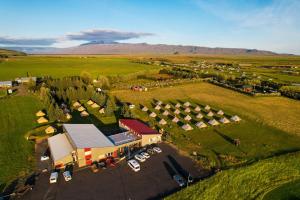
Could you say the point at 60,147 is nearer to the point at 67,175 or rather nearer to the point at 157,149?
the point at 67,175

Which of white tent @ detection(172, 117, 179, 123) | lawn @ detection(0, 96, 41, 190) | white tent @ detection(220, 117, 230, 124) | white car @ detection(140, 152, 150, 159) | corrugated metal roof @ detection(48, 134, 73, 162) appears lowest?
lawn @ detection(0, 96, 41, 190)

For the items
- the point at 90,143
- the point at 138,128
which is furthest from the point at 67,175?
the point at 138,128

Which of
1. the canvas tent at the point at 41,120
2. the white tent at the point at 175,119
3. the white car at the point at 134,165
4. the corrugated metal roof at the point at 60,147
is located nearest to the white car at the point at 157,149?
the white car at the point at 134,165

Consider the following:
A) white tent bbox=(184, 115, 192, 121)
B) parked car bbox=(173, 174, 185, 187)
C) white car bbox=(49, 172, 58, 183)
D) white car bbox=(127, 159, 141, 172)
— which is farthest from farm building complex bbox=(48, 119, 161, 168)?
white tent bbox=(184, 115, 192, 121)

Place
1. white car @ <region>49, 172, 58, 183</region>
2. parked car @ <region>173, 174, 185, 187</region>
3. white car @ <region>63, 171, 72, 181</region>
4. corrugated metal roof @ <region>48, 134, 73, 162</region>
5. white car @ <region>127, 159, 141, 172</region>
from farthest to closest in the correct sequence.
→ corrugated metal roof @ <region>48, 134, 73, 162</region> < white car @ <region>127, 159, 141, 172</region> < white car @ <region>63, 171, 72, 181</region> < white car @ <region>49, 172, 58, 183</region> < parked car @ <region>173, 174, 185, 187</region>

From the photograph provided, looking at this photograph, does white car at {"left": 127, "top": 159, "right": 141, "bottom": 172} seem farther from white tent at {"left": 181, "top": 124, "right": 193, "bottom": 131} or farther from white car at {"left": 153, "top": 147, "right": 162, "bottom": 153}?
white tent at {"left": 181, "top": 124, "right": 193, "bottom": 131}

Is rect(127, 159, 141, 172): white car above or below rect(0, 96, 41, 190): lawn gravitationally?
above

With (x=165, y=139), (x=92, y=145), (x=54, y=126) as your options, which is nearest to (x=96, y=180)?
(x=92, y=145)
